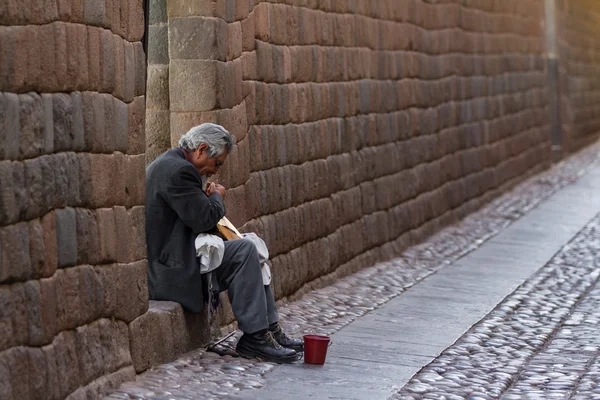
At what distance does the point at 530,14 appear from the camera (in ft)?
62.8

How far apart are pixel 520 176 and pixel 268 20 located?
986cm

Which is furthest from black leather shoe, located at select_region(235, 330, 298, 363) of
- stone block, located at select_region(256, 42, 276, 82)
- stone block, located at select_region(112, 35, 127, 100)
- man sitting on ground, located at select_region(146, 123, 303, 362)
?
stone block, located at select_region(256, 42, 276, 82)

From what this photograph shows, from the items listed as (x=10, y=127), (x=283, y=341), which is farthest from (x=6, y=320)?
(x=283, y=341)

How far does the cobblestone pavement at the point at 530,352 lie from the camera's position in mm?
6387

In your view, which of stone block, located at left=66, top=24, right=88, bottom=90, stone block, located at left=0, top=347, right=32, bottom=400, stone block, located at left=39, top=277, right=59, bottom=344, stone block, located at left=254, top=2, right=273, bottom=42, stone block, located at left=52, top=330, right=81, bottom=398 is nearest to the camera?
stone block, located at left=0, top=347, right=32, bottom=400

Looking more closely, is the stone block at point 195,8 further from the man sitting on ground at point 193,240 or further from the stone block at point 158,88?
the man sitting on ground at point 193,240

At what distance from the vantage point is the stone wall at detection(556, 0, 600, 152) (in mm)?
22531

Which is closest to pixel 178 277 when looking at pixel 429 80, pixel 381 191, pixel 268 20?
pixel 268 20

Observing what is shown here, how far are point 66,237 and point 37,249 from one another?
33 cm

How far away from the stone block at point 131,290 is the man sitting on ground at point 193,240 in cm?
34

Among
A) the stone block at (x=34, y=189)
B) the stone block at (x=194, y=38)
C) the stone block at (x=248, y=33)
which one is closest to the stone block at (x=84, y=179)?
the stone block at (x=34, y=189)

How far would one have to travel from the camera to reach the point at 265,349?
6.95m

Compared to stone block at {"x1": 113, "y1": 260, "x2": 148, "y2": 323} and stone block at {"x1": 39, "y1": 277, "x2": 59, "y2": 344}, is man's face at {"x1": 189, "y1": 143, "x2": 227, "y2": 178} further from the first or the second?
stone block at {"x1": 39, "y1": 277, "x2": 59, "y2": 344}

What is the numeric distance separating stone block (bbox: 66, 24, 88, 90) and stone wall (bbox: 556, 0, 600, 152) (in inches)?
662
